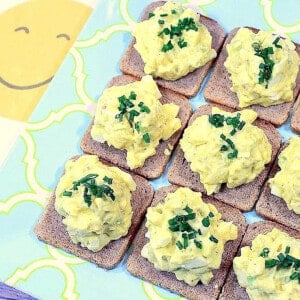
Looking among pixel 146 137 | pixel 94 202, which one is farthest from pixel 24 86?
pixel 94 202

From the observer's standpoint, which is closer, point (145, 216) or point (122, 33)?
point (145, 216)

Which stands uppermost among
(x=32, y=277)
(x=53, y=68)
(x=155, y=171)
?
(x=53, y=68)

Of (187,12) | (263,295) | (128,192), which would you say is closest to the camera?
(263,295)

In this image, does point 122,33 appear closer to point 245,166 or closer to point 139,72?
point 139,72

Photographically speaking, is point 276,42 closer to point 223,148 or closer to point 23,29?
point 223,148

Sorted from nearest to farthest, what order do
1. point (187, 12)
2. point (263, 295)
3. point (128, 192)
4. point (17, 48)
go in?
point (263, 295)
point (128, 192)
point (187, 12)
point (17, 48)

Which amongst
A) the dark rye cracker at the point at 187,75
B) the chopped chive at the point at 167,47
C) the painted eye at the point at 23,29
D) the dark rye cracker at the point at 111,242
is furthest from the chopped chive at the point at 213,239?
the painted eye at the point at 23,29

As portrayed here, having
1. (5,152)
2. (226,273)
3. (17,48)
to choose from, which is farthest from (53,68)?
(226,273)

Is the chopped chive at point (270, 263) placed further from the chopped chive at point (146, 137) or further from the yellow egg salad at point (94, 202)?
the chopped chive at point (146, 137)
